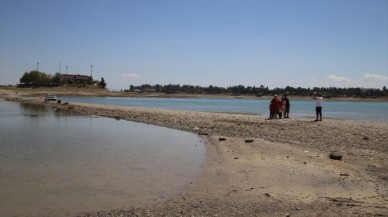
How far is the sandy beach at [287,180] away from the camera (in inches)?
305

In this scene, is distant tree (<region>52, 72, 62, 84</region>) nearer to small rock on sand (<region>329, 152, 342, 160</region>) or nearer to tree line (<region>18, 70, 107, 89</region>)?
tree line (<region>18, 70, 107, 89</region>)

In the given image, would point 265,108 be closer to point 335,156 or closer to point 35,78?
point 335,156

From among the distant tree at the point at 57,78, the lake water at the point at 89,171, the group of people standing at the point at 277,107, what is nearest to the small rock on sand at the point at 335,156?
the lake water at the point at 89,171

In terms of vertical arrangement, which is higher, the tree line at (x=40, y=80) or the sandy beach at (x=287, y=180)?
the tree line at (x=40, y=80)

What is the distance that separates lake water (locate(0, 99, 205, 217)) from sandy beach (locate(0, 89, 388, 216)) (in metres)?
0.64

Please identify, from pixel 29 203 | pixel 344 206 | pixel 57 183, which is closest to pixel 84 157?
pixel 57 183

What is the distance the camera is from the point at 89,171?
11266 mm

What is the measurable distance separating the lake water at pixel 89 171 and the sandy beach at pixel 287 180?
0.64m

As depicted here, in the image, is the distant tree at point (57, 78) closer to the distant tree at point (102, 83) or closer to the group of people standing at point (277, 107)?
the distant tree at point (102, 83)

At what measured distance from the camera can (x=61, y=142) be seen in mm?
17656

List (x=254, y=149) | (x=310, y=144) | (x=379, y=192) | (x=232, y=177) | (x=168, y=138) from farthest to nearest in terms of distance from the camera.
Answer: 1. (x=168, y=138)
2. (x=310, y=144)
3. (x=254, y=149)
4. (x=232, y=177)
5. (x=379, y=192)

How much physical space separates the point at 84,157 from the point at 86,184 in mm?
4133

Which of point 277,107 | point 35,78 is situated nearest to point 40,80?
point 35,78

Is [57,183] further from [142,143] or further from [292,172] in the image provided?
[142,143]
